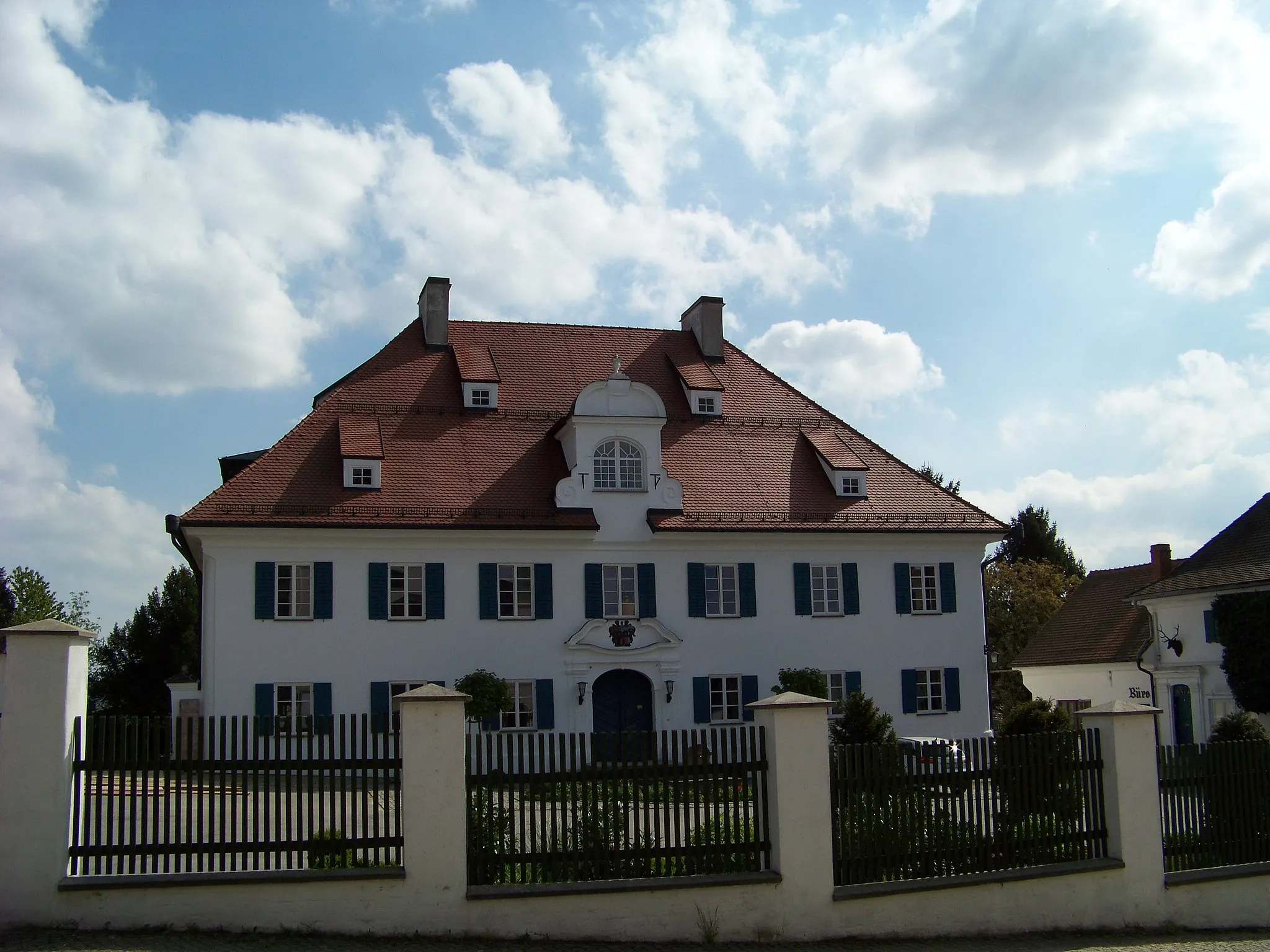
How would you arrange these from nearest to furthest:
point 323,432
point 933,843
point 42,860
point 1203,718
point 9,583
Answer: point 42,860, point 933,843, point 323,432, point 1203,718, point 9,583


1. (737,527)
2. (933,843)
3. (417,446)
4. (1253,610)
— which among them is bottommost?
(933,843)

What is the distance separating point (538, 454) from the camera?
32094 millimetres

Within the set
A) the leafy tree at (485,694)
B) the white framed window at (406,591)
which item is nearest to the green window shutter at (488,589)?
the white framed window at (406,591)

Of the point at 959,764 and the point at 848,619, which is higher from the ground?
the point at 848,619

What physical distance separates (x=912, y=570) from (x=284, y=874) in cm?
2407

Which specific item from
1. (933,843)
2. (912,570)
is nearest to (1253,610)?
(912,570)

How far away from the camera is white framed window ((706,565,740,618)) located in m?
31.2

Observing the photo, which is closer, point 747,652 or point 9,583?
point 747,652

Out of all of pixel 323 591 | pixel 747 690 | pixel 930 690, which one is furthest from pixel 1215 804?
pixel 323 591

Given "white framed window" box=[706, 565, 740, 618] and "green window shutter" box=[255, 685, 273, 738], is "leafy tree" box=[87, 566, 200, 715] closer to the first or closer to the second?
"green window shutter" box=[255, 685, 273, 738]

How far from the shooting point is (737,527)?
31.2 meters

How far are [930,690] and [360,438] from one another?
15.7 metres

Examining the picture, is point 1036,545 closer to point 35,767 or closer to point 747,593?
point 747,593

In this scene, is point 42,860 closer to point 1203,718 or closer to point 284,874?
Answer: point 284,874
